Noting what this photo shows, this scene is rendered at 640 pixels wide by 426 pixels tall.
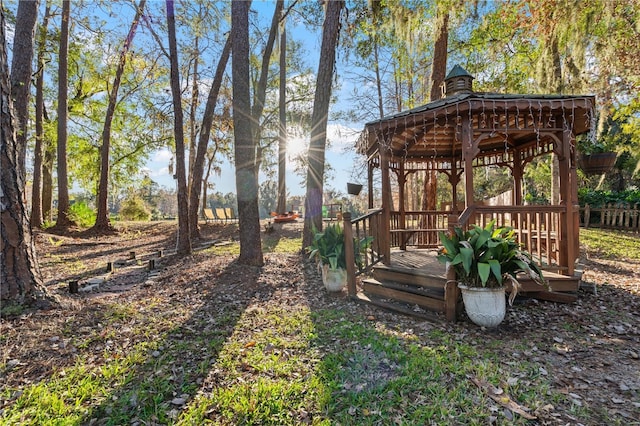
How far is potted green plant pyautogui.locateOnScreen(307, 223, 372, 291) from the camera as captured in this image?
4.61 meters

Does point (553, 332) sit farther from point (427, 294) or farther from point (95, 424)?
point (95, 424)

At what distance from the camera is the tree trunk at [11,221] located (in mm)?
2916

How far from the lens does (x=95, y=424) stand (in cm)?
192

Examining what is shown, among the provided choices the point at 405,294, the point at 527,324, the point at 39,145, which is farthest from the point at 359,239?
the point at 39,145

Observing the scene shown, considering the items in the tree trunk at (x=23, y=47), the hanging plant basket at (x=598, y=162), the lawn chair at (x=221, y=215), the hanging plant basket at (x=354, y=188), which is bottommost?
the lawn chair at (x=221, y=215)

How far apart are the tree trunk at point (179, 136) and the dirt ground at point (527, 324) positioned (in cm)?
65

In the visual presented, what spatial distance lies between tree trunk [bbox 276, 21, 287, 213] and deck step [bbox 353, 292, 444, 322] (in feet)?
33.6

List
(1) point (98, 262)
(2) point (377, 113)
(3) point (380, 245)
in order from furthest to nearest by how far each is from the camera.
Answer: (2) point (377, 113), (1) point (98, 262), (3) point (380, 245)

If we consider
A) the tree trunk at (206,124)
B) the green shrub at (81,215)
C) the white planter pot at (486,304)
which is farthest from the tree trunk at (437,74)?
the green shrub at (81,215)

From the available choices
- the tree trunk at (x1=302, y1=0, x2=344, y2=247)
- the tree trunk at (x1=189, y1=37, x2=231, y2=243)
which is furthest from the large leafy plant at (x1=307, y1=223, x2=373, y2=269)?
the tree trunk at (x1=189, y1=37, x2=231, y2=243)

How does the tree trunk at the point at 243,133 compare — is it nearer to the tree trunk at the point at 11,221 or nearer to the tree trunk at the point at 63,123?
the tree trunk at the point at 11,221

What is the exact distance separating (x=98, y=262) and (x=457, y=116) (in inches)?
295

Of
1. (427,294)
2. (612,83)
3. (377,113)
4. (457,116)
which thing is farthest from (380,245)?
(377,113)

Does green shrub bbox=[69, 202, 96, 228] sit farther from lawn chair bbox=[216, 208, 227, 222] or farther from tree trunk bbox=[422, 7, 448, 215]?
tree trunk bbox=[422, 7, 448, 215]
